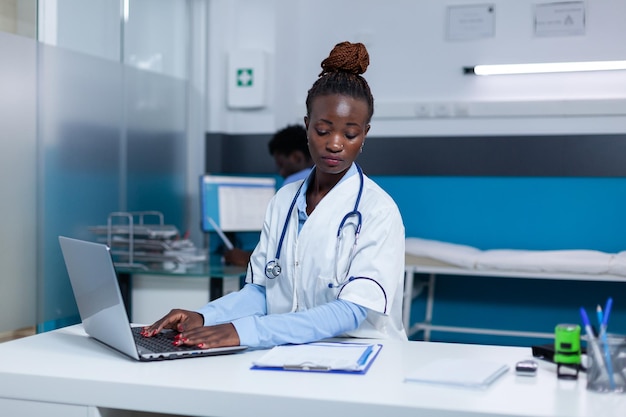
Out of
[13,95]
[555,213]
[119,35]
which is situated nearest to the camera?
[13,95]

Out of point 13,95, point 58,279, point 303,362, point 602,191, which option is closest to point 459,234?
point 602,191

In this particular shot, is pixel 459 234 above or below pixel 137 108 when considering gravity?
below

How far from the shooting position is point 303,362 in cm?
137

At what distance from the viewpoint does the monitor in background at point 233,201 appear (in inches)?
152

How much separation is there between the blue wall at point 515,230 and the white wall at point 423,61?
0.94ft

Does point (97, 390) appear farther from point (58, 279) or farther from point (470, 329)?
point (470, 329)

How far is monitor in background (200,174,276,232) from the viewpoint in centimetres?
386

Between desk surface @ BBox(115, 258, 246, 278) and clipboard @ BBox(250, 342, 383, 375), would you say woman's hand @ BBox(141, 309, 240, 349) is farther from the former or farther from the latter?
desk surface @ BBox(115, 258, 246, 278)

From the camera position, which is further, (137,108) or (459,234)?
(459,234)

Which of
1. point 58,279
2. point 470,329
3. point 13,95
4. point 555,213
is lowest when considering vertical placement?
point 470,329

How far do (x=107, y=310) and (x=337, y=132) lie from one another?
594 mm

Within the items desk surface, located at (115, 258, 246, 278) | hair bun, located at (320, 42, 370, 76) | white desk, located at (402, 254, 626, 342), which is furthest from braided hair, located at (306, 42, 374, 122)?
white desk, located at (402, 254, 626, 342)

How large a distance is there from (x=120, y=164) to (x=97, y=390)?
2583 mm

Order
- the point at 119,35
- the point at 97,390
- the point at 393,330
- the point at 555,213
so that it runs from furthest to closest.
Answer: the point at 555,213 < the point at 119,35 < the point at 393,330 < the point at 97,390
